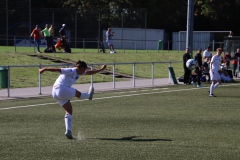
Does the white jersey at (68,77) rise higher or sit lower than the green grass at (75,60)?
higher

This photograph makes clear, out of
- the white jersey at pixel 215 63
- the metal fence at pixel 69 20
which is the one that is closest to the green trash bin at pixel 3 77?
the white jersey at pixel 215 63

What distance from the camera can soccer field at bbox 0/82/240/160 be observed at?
11.2 meters

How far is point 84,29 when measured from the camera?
52938mm

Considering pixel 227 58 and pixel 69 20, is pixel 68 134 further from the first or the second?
pixel 69 20

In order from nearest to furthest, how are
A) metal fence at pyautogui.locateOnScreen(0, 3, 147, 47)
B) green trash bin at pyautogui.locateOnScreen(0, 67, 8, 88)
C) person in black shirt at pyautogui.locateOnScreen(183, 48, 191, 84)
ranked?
1. green trash bin at pyautogui.locateOnScreen(0, 67, 8, 88)
2. person in black shirt at pyautogui.locateOnScreen(183, 48, 191, 84)
3. metal fence at pyautogui.locateOnScreen(0, 3, 147, 47)

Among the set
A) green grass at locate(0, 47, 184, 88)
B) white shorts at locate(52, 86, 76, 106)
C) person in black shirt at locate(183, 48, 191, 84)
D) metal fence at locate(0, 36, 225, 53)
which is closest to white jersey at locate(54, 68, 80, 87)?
white shorts at locate(52, 86, 76, 106)

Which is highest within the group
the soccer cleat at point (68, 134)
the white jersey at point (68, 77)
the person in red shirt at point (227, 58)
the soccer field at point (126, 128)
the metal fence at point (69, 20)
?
the metal fence at point (69, 20)

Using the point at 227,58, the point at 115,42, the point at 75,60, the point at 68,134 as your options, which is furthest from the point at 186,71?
the point at 115,42

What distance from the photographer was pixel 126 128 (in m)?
14.5

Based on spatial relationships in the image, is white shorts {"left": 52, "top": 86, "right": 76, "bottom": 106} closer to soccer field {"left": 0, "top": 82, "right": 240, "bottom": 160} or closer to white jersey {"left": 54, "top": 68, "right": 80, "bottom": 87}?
white jersey {"left": 54, "top": 68, "right": 80, "bottom": 87}

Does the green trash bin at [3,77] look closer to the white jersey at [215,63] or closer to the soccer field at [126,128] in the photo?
the soccer field at [126,128]

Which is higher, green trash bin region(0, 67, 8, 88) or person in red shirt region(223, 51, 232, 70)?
person in red shirt region(223, 51, 232, 70)

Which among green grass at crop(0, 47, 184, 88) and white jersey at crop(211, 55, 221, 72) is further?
green grass at crop(0, 47, 184, 88)

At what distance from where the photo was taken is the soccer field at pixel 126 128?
11.2m
